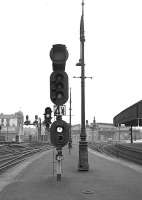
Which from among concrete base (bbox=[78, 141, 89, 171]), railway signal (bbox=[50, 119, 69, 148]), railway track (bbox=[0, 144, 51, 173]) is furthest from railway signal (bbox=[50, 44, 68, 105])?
railway track (bbox=[0, 144, 51, 173])

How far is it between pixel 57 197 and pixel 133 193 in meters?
2.10

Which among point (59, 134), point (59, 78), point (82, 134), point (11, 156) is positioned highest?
point (59, 78)

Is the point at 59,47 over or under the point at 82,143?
over

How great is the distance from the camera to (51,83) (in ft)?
42.9

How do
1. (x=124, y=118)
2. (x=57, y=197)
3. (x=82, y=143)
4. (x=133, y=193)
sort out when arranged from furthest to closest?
1. (x=124, y=118)
2. (x=82, y=143)
3. (x=133, y=193)
4. (x=57, y=197)

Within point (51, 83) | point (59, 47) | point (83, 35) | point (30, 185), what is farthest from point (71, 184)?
point (83, 35)

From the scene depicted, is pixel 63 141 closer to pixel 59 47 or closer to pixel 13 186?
pixel 13 186

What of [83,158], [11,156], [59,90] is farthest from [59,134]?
[11,156]

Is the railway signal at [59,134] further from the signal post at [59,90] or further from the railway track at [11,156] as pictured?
the railway track at [11,156]

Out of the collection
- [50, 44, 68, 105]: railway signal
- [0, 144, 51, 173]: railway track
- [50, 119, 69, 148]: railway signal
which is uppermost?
[50, 44, 68, 105]: railway signal

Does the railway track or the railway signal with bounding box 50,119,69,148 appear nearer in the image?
the railway signal with bounding box 50,119,69,148

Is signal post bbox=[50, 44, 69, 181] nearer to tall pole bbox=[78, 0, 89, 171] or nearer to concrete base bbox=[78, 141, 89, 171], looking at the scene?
concrete base bbox=[78, 141, 89, 171]

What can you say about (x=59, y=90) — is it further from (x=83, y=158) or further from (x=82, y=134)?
(x=82, y=134)

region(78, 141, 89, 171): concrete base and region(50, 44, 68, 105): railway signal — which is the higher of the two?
region(50, 44, 68, 105): railway signal
